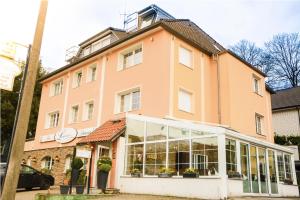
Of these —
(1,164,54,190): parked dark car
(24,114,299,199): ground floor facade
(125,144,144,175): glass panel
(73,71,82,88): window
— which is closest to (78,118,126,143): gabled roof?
(24,114,299,199): ground floor facade

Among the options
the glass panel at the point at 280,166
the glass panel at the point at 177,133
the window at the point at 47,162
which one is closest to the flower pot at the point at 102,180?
the glass panel at the point at 177,133

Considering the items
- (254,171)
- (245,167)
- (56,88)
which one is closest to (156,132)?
(245,167)

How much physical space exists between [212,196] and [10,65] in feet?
28.3

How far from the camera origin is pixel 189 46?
18875 millimetres

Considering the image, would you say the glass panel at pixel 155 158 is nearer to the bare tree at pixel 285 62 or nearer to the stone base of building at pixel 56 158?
the stone base of building at pixel 56 158

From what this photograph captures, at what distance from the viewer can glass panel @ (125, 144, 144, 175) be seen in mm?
15522

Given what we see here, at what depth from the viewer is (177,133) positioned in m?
14.3

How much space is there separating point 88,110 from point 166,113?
7.76 meters

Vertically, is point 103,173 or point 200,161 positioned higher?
point 200,161

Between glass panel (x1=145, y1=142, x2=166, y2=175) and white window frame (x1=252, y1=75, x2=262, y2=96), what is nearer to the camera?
glass panel (x1=145, y1=142, x2=166, y2=175)

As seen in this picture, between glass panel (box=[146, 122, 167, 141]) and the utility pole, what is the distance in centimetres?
862

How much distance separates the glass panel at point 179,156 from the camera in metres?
13.6

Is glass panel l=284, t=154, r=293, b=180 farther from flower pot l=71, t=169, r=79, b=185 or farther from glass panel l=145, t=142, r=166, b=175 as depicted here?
flower pot l=71, t=169, r=79, b=185

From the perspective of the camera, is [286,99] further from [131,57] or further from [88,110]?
[88,110]
